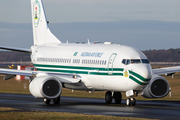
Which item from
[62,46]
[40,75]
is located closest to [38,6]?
[62,46]

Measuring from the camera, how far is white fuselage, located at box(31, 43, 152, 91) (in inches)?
1158

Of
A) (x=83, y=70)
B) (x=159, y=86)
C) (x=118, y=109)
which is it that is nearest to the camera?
(x=118, y=109)

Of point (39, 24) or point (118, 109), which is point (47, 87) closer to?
point (118, 109)

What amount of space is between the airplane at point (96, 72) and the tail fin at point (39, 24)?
310 centimetres

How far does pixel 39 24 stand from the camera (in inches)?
1727

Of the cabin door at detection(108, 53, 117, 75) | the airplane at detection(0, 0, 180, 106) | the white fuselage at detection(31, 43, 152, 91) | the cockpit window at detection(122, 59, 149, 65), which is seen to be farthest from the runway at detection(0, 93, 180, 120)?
the cockpit window at detection(122, 59, 149, 65)

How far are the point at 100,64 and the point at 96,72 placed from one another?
2.43ft

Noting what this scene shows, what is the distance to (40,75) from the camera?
34.9 meters

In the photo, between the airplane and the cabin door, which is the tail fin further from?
the cabin door

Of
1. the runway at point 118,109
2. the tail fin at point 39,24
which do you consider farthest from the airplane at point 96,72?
the tail fin at point 39,24

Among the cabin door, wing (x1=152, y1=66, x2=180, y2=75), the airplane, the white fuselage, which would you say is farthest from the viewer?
wing (x1=152, y1=66, x2=180, y2=75)

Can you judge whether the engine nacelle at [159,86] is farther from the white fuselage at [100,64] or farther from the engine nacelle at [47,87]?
the engine nacelle at [47,87]

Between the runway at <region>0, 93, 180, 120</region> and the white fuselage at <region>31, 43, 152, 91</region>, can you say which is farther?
the white fuselage at <region>31, 43, 152, 91</region>

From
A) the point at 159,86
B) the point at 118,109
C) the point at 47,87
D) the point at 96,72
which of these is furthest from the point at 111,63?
the point at 47,87
